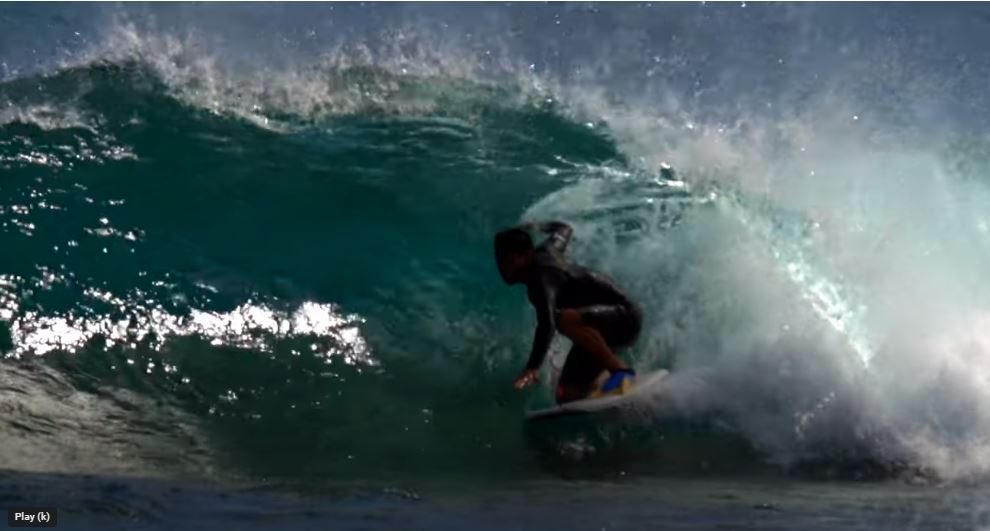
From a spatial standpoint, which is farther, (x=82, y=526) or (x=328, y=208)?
(x=328, y=208)

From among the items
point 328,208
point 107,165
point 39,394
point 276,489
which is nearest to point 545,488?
point 276,489

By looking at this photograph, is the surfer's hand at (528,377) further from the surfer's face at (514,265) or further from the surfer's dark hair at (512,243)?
the surfer's dark hair at (512,243)

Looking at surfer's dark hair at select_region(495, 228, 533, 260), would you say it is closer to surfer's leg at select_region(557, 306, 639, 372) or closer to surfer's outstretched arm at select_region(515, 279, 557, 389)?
surfer's outstretched arm at select_region(515, 279, 557, 389)

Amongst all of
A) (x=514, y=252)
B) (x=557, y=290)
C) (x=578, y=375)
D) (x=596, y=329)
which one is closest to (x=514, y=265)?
(x=514, y=252)

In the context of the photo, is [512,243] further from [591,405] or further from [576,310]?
[591,405]

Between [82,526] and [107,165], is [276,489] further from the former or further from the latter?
[107,165]

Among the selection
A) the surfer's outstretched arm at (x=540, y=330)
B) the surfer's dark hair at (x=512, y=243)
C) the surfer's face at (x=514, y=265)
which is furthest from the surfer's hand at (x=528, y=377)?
the surfer's dark hair at (x=512, y=243)

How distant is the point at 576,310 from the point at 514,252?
46 centimetres

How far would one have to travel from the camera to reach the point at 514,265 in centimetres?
820

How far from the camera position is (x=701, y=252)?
32.3 feet

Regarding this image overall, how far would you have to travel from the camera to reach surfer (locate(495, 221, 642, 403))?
817 cm

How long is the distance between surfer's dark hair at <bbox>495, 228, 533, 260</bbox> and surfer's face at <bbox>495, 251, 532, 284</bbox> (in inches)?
0.7

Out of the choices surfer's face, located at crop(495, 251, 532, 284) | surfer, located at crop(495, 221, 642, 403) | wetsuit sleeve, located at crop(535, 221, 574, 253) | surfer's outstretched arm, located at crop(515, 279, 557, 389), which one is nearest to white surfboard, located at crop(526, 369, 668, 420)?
surfer, located at crop(495, 221, 642, 403)

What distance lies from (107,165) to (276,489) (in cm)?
509
